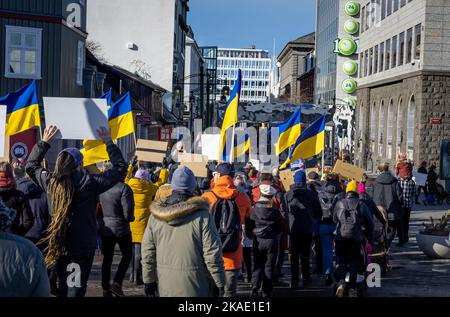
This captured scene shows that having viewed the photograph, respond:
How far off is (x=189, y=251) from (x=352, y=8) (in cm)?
7473

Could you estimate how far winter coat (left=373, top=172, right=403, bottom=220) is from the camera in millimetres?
15398

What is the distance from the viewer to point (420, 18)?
38531 mm

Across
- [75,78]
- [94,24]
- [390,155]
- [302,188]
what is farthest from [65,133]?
[94,24]

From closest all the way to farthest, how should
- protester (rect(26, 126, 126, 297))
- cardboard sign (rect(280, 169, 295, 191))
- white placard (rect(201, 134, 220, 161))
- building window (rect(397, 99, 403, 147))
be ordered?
protester (rect(26, 126, 126, 297))
cardboard sign (rect(280, 169, 295, 191))
white placard (rect(201, 134, 220, 161))
building window (rect(397, 99, 403, 147))

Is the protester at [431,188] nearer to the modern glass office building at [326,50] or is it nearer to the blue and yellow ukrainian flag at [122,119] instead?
the blue and yellow ukrainian flag at [122,119]

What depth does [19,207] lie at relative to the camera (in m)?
7.59

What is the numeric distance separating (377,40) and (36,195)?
145 ft

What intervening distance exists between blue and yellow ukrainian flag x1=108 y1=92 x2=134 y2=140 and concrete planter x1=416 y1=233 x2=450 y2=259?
584 cm

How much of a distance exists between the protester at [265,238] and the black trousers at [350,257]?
0.86 meters

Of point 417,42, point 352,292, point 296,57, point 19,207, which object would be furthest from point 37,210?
point 296,57

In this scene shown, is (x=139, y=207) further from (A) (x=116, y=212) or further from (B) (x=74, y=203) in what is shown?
(B) (x=74, y=203)

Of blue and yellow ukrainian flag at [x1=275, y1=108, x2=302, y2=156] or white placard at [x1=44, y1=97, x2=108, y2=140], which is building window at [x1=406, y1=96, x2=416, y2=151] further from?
white placard at [x1=44, y1=97, x2=108, y2=140]

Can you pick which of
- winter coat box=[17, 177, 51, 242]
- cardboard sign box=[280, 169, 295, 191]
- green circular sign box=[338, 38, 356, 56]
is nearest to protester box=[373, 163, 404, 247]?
cardboard sign box=[280, 169, 295, 191]

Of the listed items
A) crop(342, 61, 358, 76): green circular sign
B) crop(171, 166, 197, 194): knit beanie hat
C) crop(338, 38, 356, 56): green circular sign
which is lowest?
crop(171, 166, 197, 194): knit beanie hat
